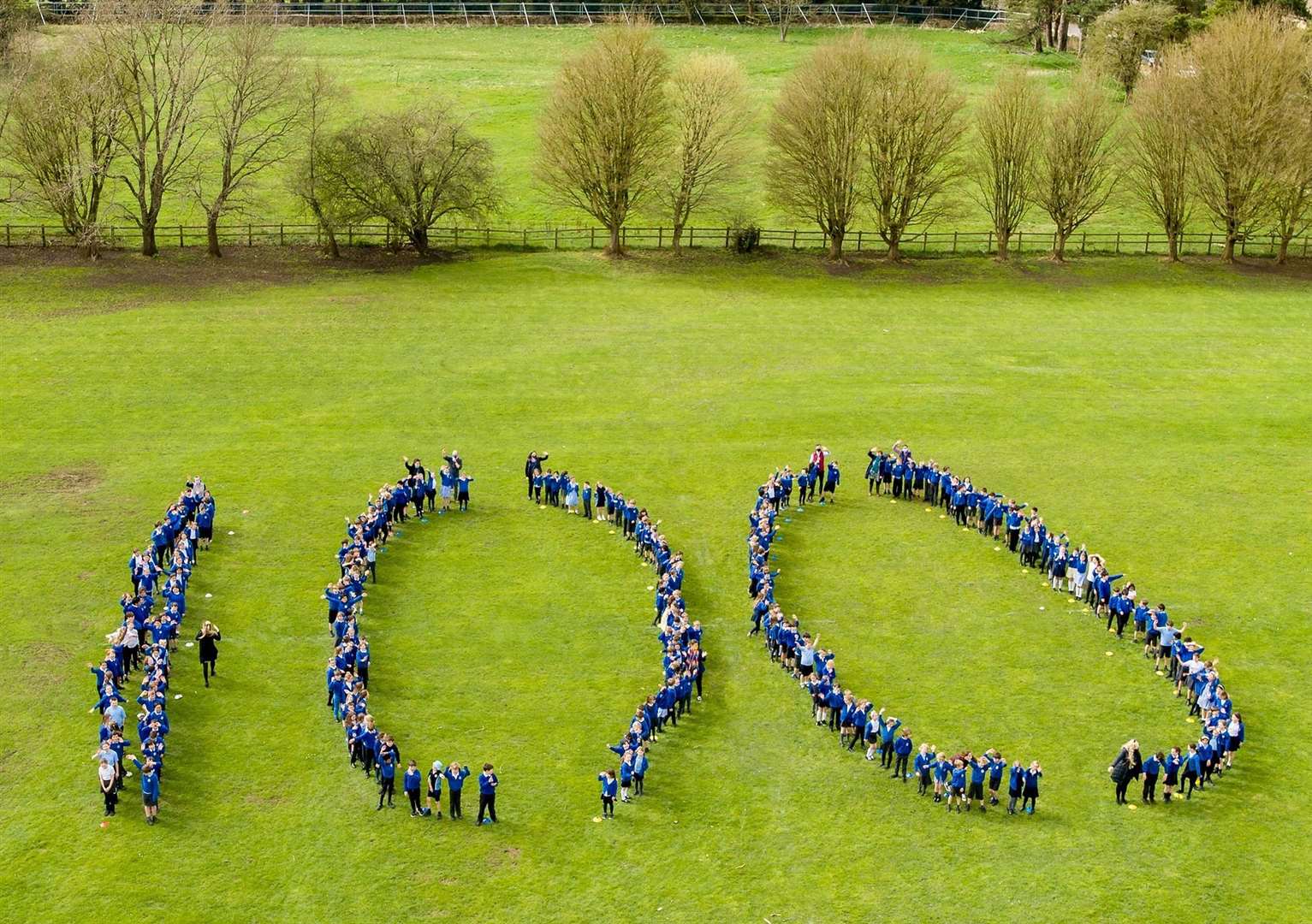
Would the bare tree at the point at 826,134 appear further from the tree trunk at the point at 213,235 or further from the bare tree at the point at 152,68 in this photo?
the bare tree at the point at 152,68

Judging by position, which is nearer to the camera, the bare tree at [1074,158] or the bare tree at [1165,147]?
the bare tree at [1165,147]

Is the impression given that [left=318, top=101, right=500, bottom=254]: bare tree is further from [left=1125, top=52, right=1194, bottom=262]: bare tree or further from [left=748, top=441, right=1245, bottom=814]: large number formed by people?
[left=1125, top=52, right=1194, bottom=262]: bare tree

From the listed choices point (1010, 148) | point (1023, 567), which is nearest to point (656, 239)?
point (1010, 148)

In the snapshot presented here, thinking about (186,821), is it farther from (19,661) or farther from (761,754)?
(761,754)

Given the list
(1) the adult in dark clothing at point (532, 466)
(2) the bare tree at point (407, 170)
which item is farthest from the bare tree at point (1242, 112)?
(1) the adult in dark clothing at point (532, 466)

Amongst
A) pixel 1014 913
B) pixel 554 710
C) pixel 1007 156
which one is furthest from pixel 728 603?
pixel 1007 156

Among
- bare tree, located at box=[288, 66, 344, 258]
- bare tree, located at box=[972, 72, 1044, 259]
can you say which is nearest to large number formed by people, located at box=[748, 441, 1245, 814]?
bare tree, located at box=[972, 72, 1044, 259]
